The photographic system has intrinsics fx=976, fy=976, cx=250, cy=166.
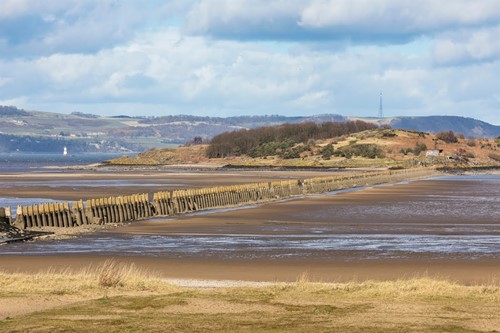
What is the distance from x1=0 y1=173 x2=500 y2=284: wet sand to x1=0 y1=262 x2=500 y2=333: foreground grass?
11.0 ft

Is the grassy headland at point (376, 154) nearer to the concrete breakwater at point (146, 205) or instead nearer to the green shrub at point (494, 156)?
the green shrub at point (494, 156)

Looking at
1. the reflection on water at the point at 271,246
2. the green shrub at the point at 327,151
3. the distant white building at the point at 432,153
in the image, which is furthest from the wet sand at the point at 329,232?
the green shrub at the point at 327,151

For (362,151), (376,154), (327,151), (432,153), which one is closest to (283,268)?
(432,153)

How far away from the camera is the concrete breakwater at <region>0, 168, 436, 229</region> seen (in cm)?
4016

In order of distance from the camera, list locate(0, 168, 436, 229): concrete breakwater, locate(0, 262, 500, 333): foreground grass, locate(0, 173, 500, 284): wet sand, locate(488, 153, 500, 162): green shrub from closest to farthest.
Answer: locate(0, 262, 500, 333): foreground grass
locate(0, 173, 500, 284): wet sand
locate(0, 168, 436, 229): concrete breakwater
locate(488, 153, 500, 162): green shrub

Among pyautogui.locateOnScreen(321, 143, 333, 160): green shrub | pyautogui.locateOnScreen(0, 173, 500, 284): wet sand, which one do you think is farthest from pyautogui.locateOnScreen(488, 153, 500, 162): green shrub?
pyautogui.locateOnScreen(0, 173, 500, 284): wet sand

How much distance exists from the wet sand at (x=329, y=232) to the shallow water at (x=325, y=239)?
53 millimetres

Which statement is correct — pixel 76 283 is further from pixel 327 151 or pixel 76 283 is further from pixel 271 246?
pixel 327 151

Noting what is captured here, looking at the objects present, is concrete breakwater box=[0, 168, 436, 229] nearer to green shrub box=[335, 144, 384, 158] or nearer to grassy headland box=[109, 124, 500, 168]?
grassy headland box=[109, 124, 500, 168]

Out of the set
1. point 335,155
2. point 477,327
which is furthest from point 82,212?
point 335,155

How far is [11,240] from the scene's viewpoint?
35.0 m

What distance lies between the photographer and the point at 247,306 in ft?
64.5

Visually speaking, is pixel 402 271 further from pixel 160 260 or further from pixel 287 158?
pixel 287 158

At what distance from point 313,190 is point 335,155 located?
344 ft
